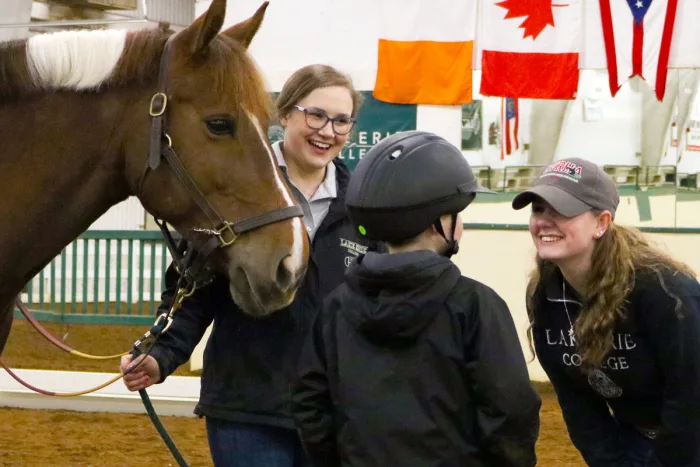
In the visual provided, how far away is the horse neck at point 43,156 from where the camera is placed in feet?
7.55

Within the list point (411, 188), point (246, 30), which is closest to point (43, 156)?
point (246, 30)

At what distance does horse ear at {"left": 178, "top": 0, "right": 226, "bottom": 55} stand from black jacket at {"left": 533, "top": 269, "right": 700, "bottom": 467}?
43.1 inches

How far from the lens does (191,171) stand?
7.41ft

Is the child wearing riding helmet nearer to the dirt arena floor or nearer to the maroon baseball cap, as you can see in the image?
the maroon baseball cap

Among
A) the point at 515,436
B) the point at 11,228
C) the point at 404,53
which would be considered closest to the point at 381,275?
the point at 515,436

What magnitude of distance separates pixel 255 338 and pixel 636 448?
1.05 meters

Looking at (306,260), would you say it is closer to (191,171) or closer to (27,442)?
(191,171)

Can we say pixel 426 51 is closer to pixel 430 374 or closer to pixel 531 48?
pixel 531 48

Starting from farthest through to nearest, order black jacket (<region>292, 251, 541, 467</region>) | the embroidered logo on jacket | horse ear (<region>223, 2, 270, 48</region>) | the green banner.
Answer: the green banner
horse ear (<region>223, 2, 270, 48</region>)
the embroidered logo on jacket
black jacket (<region>292, 251, 541, 467</region>)

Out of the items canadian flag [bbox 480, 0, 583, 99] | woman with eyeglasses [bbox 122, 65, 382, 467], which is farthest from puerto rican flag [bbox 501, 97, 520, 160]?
woman with eyeglasses [bbox 122, 65, 382, 467]

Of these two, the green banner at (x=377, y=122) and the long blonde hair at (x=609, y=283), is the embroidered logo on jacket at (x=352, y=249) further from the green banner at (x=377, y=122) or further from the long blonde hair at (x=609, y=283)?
the green banner at (x=377, y=122)

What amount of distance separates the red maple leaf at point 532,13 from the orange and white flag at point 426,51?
32 centimetres

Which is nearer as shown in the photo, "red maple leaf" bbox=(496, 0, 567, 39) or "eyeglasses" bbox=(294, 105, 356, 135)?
"eyeglasses" bbox=(294, 105, 356, 135)

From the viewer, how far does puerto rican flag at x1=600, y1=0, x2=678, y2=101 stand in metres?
6.83
